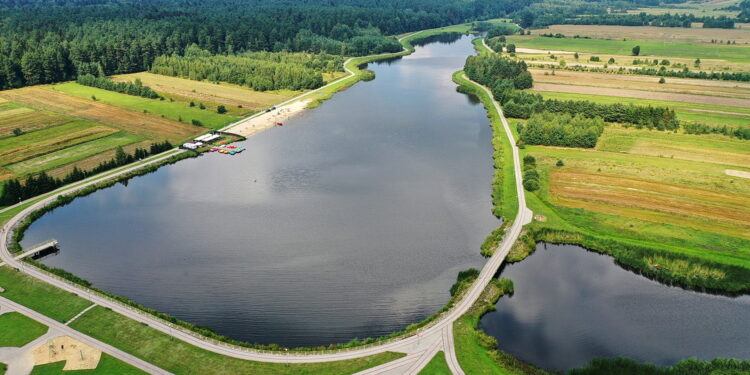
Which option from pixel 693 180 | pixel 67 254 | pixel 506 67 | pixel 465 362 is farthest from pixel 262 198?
pixel 506 67

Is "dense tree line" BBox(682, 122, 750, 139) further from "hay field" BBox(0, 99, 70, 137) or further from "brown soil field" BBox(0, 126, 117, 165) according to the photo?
"hay field" BBox(0, 99, 70, 137)

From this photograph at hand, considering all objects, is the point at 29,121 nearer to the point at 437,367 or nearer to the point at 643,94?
the point at 437,367

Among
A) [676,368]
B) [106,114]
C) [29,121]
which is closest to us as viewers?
[676,368]

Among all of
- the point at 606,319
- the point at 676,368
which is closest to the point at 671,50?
the point at 606,319

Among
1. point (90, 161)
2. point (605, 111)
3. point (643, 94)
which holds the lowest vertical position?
point (90, 161)

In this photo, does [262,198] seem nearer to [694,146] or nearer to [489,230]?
[489,230]

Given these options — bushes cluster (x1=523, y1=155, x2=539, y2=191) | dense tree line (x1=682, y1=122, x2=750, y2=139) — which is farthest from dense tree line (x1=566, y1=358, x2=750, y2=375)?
dense tree line (x1=682, y1=122, x2=750, y2=139)
